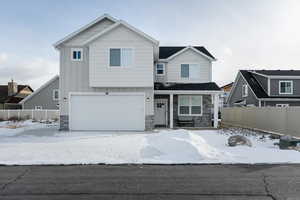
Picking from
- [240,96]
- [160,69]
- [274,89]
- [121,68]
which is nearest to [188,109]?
[160,69]

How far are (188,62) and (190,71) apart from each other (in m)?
0.74

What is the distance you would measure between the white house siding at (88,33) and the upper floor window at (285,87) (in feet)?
67.8

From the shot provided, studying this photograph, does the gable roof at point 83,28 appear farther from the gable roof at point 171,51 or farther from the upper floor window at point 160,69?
the gable roof at point 171,51

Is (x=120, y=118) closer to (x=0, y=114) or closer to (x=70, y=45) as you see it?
(x=70, y=45)

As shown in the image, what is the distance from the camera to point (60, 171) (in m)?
7.22

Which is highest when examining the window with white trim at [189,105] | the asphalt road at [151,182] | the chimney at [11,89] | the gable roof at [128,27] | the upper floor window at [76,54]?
the gable roof at [128,27]

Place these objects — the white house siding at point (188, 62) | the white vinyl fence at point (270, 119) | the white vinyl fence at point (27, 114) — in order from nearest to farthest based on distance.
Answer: the white vinyl fence at point (270, 119)
the white house siding at point (188, 62)
the white vinyl fence at point (27, 114)

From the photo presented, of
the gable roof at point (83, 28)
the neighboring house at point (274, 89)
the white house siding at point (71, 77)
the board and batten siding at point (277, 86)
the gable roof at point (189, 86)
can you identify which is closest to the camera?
the gable roof at point (83, 28)

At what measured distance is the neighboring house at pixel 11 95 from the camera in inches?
1706

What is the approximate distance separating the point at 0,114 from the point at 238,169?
1178 inches

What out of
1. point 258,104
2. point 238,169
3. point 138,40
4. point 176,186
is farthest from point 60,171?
point 258,104

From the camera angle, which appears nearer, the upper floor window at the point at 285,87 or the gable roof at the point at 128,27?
the gable roof at the point at 128,27

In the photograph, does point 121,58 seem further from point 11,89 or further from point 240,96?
point 11,89

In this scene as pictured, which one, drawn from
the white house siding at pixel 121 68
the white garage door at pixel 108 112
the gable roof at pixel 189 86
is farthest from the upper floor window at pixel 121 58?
the gable roof at pixel 189 86
